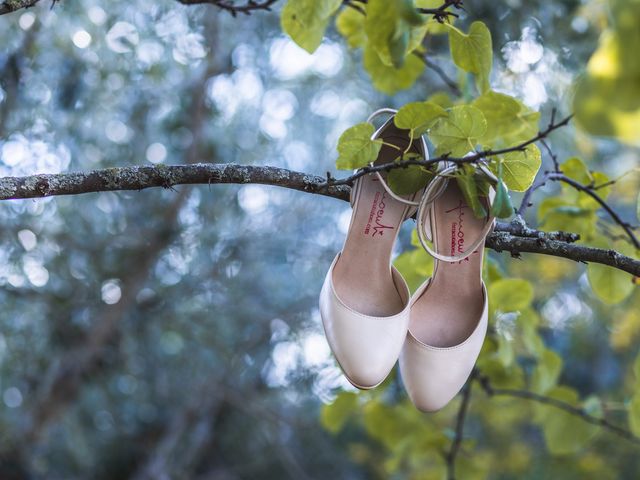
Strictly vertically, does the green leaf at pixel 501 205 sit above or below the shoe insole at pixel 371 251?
above

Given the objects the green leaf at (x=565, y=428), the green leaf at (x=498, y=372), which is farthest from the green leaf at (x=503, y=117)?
the green leaf at (x=565, y=428)

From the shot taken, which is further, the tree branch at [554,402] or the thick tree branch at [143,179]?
the tree branch at [554,402]

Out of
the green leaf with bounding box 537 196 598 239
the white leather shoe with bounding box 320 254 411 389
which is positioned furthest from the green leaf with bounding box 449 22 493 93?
the white leather shoe with bounding box 320 254 411 389

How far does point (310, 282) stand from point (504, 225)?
6.16ft

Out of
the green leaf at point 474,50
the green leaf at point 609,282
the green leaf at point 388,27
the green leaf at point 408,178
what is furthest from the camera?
the green leaf at point 609,282

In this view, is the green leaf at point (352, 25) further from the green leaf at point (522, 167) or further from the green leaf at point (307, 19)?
the green leaf at point (522, 167)

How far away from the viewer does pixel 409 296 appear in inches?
38.1

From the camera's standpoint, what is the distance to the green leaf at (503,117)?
3.27ft

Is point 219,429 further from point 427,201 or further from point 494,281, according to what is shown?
point 427,201

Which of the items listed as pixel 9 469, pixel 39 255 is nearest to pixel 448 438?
pixel 39 255

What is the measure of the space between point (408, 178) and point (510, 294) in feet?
1.49

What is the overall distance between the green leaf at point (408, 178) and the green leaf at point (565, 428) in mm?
741

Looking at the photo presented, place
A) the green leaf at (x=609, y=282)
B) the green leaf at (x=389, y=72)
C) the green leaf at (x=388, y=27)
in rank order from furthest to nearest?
the green leaf at (x=389, y=72)
the green leaf at (x=609, y=282)
the green leaf at (x=388, y=27)

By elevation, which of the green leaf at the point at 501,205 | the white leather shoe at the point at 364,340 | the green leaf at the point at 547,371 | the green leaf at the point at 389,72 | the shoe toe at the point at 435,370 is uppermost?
the green leaf at the point at 501,205
